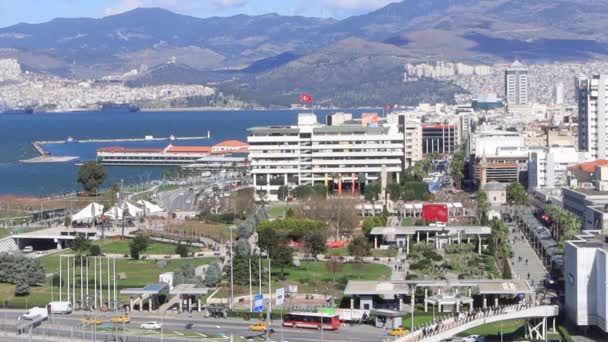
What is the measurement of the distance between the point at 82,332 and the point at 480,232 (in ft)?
71.9

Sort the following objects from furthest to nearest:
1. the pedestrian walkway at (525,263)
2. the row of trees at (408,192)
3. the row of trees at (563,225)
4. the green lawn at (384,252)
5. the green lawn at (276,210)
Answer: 1. the row of trees at (408,192)
2. the green lawn at (276,210)
3. the green lawn at (384,252)
4. the row of trees at (563,225)
5. the pedestrian walkway at (525,263)

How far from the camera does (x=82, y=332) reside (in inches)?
1204

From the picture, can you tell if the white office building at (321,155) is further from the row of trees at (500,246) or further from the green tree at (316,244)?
the green tree at (316,244)

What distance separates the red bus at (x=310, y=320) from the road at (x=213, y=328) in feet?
0.61

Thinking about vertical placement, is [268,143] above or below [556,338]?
above

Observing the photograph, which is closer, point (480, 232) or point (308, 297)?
point (308, 297)

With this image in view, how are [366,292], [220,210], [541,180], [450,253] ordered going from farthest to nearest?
[541,180]
[220,210]
[450,253]
[366,292]

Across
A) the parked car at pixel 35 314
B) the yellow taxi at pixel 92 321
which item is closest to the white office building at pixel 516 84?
the parked car at pixel 35 314

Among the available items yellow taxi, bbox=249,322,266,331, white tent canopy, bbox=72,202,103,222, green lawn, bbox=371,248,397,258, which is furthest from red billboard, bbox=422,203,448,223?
yellow taxi, bbox=249,322,266,331

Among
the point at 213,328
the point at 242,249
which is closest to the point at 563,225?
the point at 242,249

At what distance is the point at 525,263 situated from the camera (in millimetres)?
43062

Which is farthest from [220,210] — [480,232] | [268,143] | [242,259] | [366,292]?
[366,292]

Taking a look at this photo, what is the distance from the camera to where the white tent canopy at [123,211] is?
55.6 metres

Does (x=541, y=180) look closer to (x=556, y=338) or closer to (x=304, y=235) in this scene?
(x=304, y=235)
